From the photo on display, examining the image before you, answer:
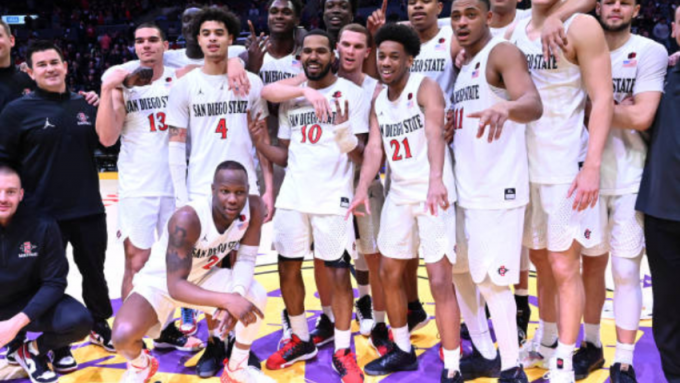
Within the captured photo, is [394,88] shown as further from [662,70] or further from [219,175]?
[662,70]

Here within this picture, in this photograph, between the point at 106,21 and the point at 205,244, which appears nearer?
the point at 205,244

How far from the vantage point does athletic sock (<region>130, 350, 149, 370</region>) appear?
13.1ft

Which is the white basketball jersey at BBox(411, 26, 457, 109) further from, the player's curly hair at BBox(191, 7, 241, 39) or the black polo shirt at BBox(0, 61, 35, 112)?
the black polo shirt at BBox(0, 61, 35, 112)

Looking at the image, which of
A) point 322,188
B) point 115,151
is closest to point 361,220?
point 322,188

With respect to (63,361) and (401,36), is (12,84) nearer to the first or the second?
(63,361)

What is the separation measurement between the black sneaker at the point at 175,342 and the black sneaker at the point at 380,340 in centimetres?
140

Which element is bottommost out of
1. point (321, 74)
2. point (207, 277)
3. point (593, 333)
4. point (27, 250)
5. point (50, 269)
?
point (593, 333)

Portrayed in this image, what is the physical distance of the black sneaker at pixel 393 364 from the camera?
14.4 ft

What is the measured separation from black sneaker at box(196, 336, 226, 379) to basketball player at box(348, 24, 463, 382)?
1176 mm

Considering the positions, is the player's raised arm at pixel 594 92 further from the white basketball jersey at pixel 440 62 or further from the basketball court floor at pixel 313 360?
the basketball court floor at pixel 313 360

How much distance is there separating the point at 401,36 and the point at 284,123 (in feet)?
3.86

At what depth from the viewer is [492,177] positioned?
384 centimetres

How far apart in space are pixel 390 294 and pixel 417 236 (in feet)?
1.53

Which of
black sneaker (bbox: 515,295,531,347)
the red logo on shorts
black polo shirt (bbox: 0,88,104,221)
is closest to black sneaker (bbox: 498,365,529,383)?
the red logo on shorts
